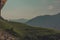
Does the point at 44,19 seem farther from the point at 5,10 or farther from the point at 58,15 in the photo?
the point at 5,10

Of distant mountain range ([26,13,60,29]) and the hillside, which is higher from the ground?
distant mountain range ([26,13,60,29])

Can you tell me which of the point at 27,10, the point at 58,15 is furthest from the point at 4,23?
the point at 58,15

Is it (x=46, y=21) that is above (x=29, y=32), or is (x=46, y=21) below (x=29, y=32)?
above

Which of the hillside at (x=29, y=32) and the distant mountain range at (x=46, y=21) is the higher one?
the distant mountain range at (x=46, y=21)
